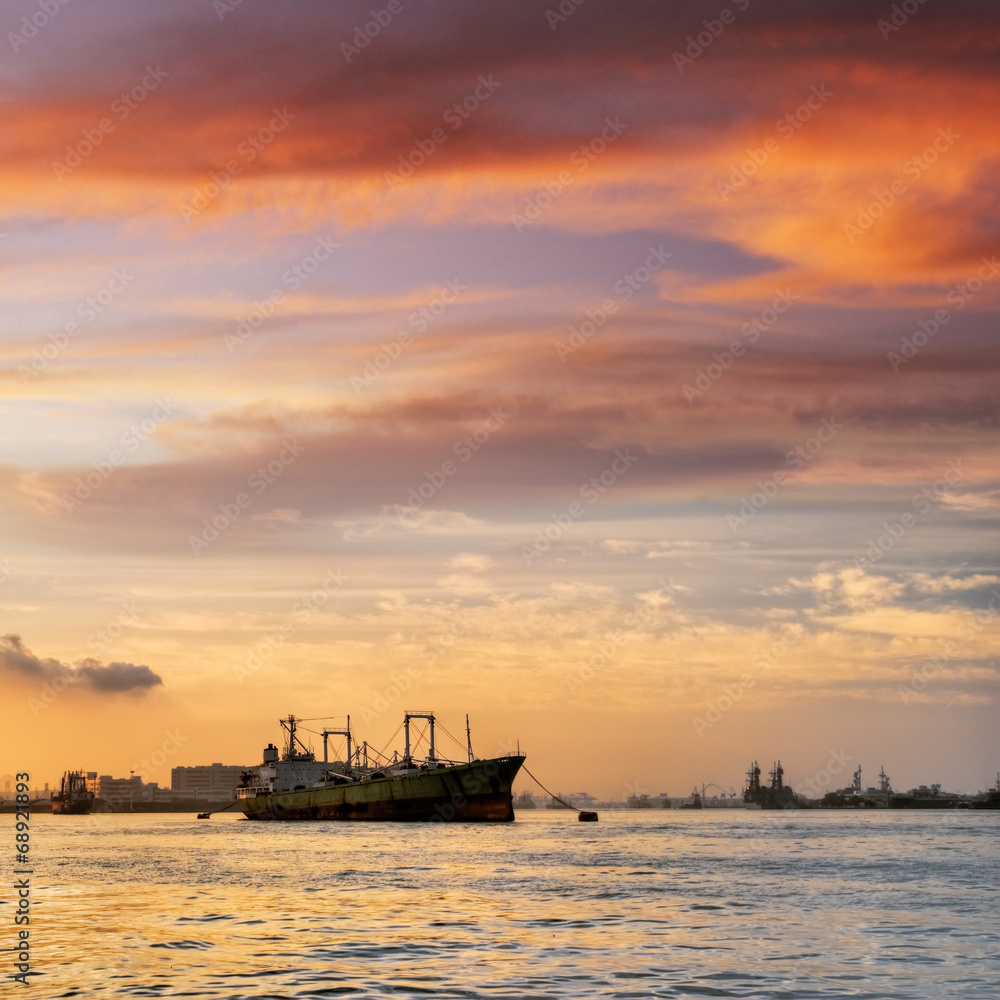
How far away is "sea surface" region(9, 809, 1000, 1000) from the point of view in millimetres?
26562

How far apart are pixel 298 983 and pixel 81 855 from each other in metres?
69.4

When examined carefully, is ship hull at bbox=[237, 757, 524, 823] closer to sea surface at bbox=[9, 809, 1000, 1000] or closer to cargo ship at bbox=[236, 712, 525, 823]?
cargo ship at bbox=[236, 712, 525, 823]

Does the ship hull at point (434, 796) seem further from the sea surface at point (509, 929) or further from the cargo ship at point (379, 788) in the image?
the sea surface at point (509, 929)

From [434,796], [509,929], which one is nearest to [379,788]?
[434,796]

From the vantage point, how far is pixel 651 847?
96.3 meters

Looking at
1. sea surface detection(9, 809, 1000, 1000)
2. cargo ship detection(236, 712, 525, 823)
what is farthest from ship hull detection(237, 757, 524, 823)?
sea surface detection(9, 809, 1000, 1000)

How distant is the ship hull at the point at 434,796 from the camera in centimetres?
13462

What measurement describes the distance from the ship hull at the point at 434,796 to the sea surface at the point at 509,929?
62.7 meters

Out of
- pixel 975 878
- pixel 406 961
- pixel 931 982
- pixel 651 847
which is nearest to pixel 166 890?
pixel 406 961

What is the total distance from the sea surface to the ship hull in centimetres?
6274

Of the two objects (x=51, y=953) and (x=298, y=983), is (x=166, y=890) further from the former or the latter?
(x=298, y=983)

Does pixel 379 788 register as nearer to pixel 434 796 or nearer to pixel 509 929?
pixel 434 796

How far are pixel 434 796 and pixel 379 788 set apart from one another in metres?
11.7

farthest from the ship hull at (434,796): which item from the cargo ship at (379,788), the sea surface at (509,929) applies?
the sea surface at (509,929)
